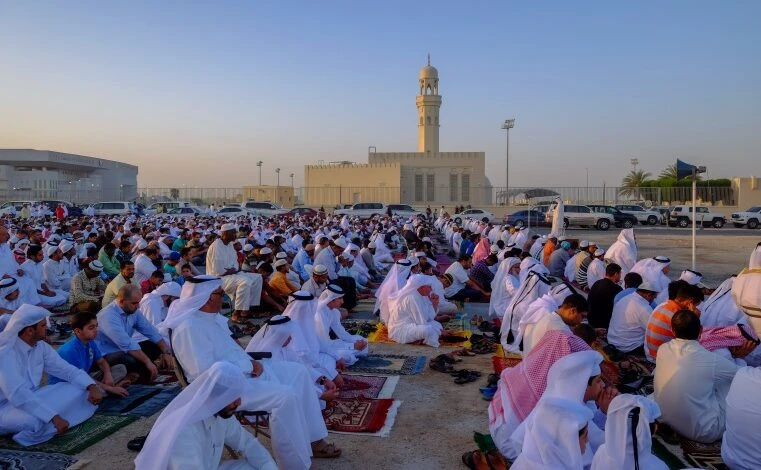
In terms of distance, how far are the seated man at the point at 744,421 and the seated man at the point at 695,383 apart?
0.44 metres

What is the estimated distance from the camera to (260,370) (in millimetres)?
3695

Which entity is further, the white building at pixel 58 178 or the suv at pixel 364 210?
the white building at pixel 58 178

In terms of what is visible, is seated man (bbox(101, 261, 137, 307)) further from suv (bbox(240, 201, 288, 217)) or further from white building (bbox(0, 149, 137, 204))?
white building (bbox(0, 149, 137, 204))

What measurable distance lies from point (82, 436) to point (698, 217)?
3060cm

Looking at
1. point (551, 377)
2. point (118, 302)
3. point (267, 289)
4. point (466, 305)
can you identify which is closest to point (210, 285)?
point (118, 302)

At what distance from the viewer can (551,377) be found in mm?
2861

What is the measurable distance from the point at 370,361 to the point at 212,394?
136 inches

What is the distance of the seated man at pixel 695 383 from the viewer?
3.95 meters

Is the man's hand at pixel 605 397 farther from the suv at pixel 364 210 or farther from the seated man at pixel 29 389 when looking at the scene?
the suv at pixel 364 210

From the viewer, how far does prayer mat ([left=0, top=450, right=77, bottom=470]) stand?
12.1 ft

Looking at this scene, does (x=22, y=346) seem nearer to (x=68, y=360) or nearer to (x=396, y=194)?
(x=68, y=360)

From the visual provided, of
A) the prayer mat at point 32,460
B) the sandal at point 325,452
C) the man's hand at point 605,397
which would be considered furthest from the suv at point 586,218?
the prayer mat at point 32,460

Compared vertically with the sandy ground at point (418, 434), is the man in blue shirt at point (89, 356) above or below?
above

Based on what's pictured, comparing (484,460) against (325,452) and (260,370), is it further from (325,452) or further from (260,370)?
(260,370)
